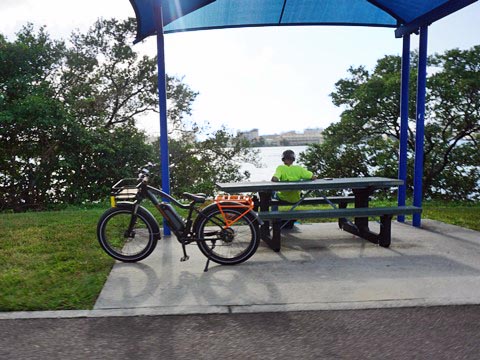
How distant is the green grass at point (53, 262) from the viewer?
11.7ft

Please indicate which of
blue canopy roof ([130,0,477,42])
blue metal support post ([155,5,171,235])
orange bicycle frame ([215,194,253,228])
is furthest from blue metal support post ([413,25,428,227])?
blue metal support post ([155,5,171,235])

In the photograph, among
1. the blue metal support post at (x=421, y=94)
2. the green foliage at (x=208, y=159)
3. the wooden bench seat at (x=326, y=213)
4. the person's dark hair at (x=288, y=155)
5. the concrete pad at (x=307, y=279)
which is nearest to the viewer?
the concrete pad at (x=307, y=279)

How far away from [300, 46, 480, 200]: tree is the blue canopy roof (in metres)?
6.84

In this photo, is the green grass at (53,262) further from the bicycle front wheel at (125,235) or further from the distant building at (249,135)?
the distant building at (249,135)

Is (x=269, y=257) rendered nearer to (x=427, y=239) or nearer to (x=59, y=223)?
(x=427, y=239)

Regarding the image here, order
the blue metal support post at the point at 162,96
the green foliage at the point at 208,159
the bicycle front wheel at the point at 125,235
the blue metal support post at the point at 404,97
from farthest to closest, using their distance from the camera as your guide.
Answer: the green foliage at the point at 208,159
the blue metal support post at the point at 404,97
the blue metal support post at the point at 162,96
the bicycle front wheel at the point at 125,235

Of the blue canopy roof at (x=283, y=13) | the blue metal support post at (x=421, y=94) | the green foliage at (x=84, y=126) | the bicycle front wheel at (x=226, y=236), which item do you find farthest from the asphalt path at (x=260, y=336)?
the green foliage at (x=84, y=126)

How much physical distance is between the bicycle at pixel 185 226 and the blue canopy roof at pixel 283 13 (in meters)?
2.51

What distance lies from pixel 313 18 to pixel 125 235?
4.56m

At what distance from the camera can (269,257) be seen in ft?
16.1

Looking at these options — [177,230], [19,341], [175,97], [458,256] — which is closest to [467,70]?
[175,97]

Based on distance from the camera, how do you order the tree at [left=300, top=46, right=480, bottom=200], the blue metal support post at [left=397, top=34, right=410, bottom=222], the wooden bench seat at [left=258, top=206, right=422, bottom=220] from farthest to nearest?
the tree at [left=300, top=46, right=480, bottom=200] → the blue metal support post at [left=397, top=34, right=410, bottom=222] → the wooden bench seat at [left=258, top=206, right=422, bottom=220]

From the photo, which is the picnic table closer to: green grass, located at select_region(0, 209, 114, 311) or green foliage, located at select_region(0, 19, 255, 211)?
green grass, located at select_region(0, 209, 114, 311)

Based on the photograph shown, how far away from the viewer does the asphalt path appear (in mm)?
2684
